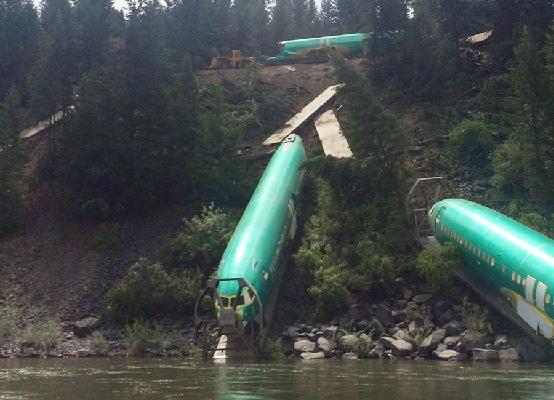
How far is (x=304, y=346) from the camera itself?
29.4 m

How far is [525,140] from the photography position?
39031 millimetres

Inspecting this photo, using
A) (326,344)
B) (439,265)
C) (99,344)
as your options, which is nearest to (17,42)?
(99,344)

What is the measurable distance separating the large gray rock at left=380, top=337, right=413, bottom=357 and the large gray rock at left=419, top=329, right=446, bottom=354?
1.42 feet

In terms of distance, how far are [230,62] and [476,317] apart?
141 ft

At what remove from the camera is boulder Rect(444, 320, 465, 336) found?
29.3 metres

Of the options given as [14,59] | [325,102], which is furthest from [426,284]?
[14,59]

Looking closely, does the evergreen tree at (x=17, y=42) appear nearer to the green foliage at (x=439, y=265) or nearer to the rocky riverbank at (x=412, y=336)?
the green foliage at (x=439, y=265)

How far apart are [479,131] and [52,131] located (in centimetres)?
2849

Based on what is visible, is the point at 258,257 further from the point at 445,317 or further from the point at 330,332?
the point at 445,317

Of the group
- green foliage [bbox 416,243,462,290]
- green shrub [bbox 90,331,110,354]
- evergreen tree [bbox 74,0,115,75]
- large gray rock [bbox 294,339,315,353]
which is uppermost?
evergreen tree [bbox 74,0,115,75]

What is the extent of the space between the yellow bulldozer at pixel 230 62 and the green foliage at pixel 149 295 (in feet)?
119

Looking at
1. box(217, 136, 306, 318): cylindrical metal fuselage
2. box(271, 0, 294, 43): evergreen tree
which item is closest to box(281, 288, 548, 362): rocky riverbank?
box(217, 136, 306, 318): cylindrical metal fuselage

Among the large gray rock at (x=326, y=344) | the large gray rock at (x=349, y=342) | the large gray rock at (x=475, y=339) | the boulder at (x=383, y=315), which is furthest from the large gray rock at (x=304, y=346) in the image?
the large gray rock at (x=475, y=339)

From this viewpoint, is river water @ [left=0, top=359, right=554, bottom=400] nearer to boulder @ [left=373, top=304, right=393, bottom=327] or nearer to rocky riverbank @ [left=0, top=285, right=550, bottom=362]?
rocky riverbank @ [left=0, top=285, right=550, bottom=362]
